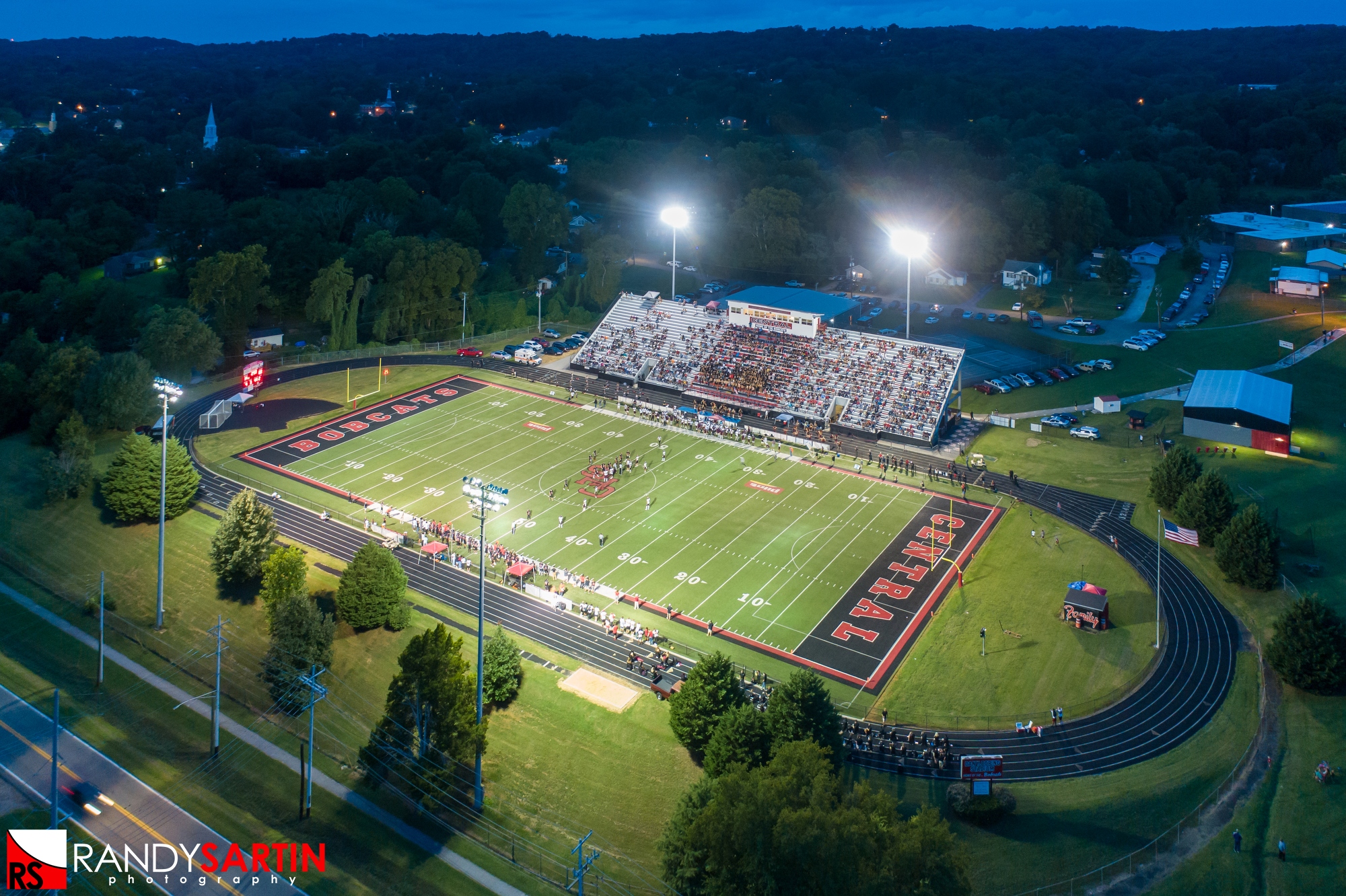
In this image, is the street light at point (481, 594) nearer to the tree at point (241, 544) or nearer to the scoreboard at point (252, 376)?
the tree at point (241, 544)

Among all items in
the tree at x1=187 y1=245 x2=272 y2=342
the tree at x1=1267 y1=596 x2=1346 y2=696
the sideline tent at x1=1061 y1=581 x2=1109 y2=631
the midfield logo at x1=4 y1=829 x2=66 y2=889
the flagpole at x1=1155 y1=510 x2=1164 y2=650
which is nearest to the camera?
the midfield logo at x1=4 y1=829 x2=66 y2=889

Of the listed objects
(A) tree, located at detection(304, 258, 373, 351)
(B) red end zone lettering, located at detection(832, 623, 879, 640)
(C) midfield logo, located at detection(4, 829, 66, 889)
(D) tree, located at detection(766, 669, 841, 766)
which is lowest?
(C) midfield logo, located at detection(4, 829, 66, 889)

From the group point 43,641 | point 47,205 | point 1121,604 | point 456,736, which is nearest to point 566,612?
point 456,736

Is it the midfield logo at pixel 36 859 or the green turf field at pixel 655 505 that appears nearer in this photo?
the midfield logo at pixel 36 859

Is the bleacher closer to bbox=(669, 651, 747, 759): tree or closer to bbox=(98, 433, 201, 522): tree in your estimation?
bbox=(669, 651, 747, 759): tree

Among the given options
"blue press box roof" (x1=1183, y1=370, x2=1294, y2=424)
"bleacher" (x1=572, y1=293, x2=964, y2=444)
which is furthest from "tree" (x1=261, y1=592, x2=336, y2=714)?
"blue press box roof" (x1=1183, y1=370, x2=1294, y2=424)

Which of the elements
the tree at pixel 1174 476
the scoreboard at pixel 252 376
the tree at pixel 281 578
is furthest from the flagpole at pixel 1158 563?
the scoreboard at pixel 252 376
